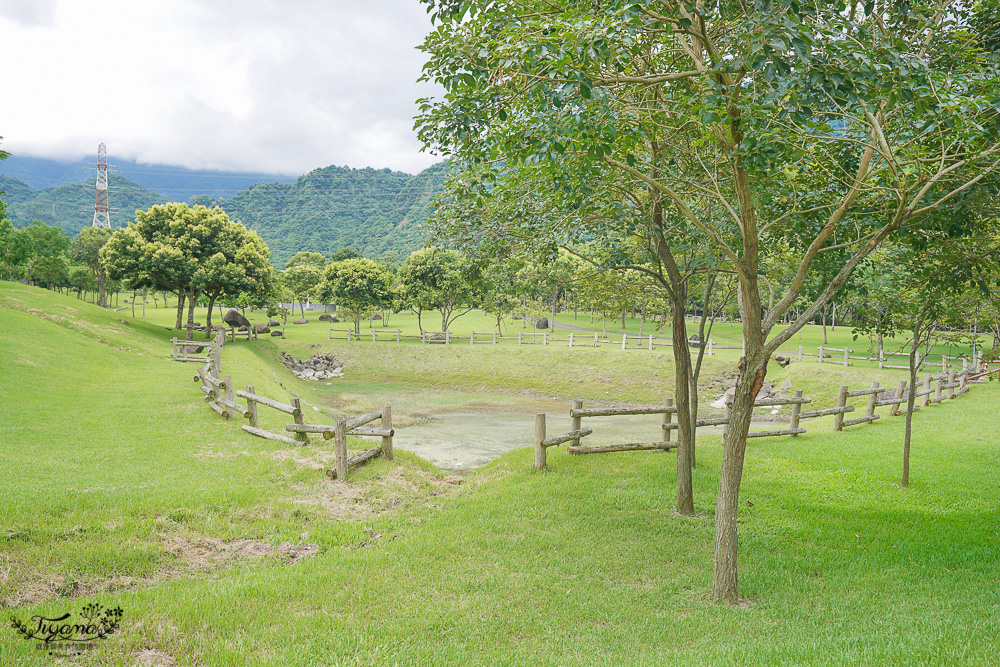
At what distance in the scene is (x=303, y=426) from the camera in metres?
Result: 12.9

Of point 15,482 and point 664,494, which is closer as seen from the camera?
point 15,482

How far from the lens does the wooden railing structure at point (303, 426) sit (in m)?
11.7

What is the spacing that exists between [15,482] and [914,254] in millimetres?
15789

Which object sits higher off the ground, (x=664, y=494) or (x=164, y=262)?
(x=164, y=262)

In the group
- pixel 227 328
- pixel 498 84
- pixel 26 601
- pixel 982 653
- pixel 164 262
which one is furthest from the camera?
pixel 227 328

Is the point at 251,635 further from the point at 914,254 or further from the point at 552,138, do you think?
the point at 914,254

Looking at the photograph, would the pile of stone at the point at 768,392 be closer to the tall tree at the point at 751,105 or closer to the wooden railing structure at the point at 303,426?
the wooden railing structure at the point at 303,426

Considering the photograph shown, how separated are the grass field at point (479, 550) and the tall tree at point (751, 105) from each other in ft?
5.05

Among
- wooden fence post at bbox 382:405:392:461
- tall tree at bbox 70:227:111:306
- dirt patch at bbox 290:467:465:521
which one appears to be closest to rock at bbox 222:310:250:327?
tall tree at bbox 70:227:111:306

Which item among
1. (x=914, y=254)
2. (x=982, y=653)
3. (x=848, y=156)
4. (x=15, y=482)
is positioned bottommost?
(x=15, y=482)

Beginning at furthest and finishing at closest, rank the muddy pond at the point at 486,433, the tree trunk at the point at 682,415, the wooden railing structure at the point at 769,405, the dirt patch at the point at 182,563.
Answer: the muddy pond at the point at 486,433
the wooden railing structure at the point at 769,405
the tree trunk at the point at 682,415
the dirt patch at the point at 182,563

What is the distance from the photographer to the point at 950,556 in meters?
7.79

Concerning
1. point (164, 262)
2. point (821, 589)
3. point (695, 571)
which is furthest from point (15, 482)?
point (164, 262)

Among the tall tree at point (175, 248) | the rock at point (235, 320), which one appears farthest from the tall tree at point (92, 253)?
the rock at point (235, 320)
